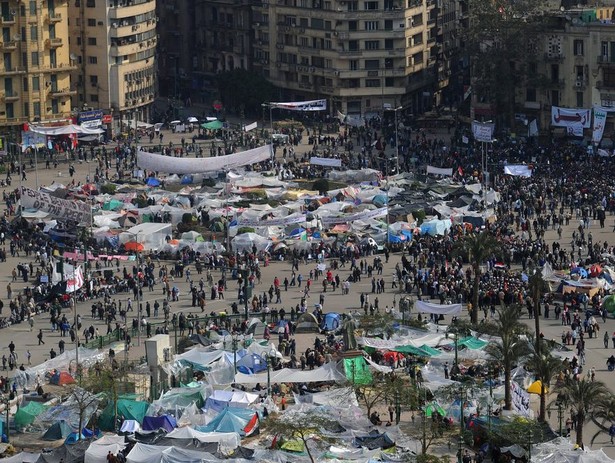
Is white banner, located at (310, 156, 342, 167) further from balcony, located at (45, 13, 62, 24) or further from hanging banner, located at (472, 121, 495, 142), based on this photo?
balcony, located at (45, 13, 62, 24)

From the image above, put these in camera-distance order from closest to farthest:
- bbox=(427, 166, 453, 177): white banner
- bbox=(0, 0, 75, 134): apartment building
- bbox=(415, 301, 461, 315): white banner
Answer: bbox=(415, 301, 461, 315): white banner, bbox=(427, 166, 453, 177): white banner, bbox=(0, 0, 75, 134): apartment building

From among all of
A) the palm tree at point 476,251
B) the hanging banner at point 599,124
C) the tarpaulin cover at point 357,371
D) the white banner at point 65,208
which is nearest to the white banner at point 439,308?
the palm tree at point 476,251

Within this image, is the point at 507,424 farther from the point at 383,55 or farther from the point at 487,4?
the point at 383,55

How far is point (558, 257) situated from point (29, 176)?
49691 mm

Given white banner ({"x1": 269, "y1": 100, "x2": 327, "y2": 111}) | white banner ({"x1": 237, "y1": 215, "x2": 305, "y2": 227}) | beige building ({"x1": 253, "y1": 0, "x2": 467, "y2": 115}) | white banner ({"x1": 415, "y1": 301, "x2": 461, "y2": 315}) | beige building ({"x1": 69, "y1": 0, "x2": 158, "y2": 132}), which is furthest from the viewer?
beige building ({"x1": 253, "y1": 0, "x2": 467, "y2": 115})

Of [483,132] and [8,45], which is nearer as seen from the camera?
[483,132]

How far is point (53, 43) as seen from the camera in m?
174

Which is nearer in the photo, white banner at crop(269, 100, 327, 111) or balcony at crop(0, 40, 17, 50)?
balcony at crop(0, 40, 17, 50)

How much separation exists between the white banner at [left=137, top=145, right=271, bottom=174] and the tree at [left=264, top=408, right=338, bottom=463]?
185ft

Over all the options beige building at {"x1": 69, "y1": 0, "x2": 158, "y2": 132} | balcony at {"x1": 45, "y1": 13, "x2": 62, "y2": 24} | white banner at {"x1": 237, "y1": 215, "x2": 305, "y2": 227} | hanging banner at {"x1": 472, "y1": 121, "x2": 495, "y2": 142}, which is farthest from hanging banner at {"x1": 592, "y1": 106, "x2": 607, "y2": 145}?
balcony at {"x1": 45, "y1": 13, "x2": 62, "y2": 24}

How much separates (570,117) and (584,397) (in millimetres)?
75366

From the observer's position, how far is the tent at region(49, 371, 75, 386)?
335 ft

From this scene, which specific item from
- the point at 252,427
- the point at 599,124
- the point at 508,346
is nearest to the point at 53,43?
the point at 599,124

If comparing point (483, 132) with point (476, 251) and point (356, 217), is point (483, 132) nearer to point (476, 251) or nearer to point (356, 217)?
point (356, 217)
